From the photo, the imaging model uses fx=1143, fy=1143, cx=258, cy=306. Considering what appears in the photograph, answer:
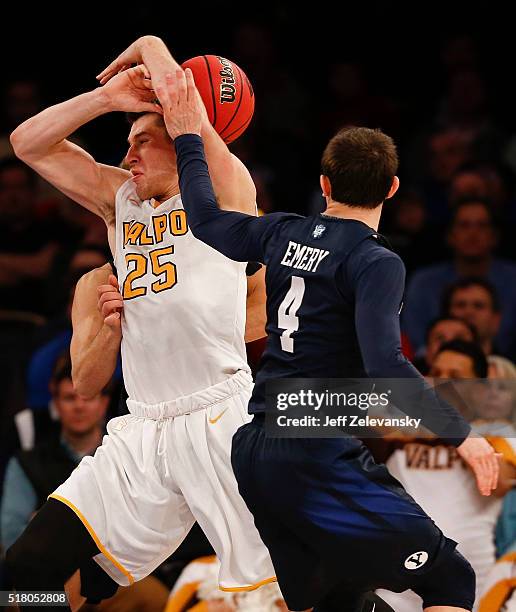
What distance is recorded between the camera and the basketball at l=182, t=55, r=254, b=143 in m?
4.29

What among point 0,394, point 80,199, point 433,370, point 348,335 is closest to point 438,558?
point 348,335

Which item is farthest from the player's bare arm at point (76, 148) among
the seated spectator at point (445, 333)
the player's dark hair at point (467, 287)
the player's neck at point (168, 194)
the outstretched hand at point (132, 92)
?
the player's dark hair at point (467, 287)

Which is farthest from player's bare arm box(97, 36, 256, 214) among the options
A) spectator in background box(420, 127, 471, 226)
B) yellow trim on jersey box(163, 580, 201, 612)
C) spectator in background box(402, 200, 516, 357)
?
spectator in background box(420, 127, 471, 226)

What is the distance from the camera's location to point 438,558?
3561 mm

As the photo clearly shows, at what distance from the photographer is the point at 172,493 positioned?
4.12 meters

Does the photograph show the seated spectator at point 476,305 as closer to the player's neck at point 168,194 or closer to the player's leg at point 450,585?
the player's neck at point 168,194

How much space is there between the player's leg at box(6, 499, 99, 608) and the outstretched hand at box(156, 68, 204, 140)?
54.7 inches

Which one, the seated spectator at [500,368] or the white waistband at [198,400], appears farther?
the seated spectator at [500,368]

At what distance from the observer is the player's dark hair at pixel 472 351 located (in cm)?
596

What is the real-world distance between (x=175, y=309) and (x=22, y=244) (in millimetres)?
4413

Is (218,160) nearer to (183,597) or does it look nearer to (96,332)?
(96,332)

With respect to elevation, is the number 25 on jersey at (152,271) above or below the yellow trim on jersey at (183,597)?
above

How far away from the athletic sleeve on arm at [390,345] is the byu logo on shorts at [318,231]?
23cm

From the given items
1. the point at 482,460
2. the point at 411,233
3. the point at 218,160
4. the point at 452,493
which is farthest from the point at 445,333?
the point at 482,460
